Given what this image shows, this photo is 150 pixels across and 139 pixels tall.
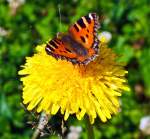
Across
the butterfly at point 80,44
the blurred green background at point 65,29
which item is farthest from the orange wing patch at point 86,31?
the blurred green background at point 65,29

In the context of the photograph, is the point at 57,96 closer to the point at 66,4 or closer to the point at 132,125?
the point at 132,125

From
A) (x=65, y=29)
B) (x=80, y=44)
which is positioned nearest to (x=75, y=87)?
(x=80, y=44)

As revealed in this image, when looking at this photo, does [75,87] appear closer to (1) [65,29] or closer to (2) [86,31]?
(2) [86,31]

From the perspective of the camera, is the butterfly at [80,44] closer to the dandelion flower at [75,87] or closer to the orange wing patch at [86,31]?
the orange wing patch at [86,31]

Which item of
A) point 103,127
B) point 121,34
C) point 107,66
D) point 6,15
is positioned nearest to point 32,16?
point 6,15

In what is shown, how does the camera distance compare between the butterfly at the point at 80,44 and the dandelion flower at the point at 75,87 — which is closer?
the butterfly at the point at 80,44

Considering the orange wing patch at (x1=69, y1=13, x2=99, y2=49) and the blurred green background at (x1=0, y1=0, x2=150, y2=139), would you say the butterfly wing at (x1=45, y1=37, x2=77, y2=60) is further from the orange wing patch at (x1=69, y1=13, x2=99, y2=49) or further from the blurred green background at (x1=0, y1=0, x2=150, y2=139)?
the blurred green background at (x1=0, y1=0, x2=150, y2=139)

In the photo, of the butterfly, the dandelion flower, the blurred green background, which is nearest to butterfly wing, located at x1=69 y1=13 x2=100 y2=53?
the butterfly
